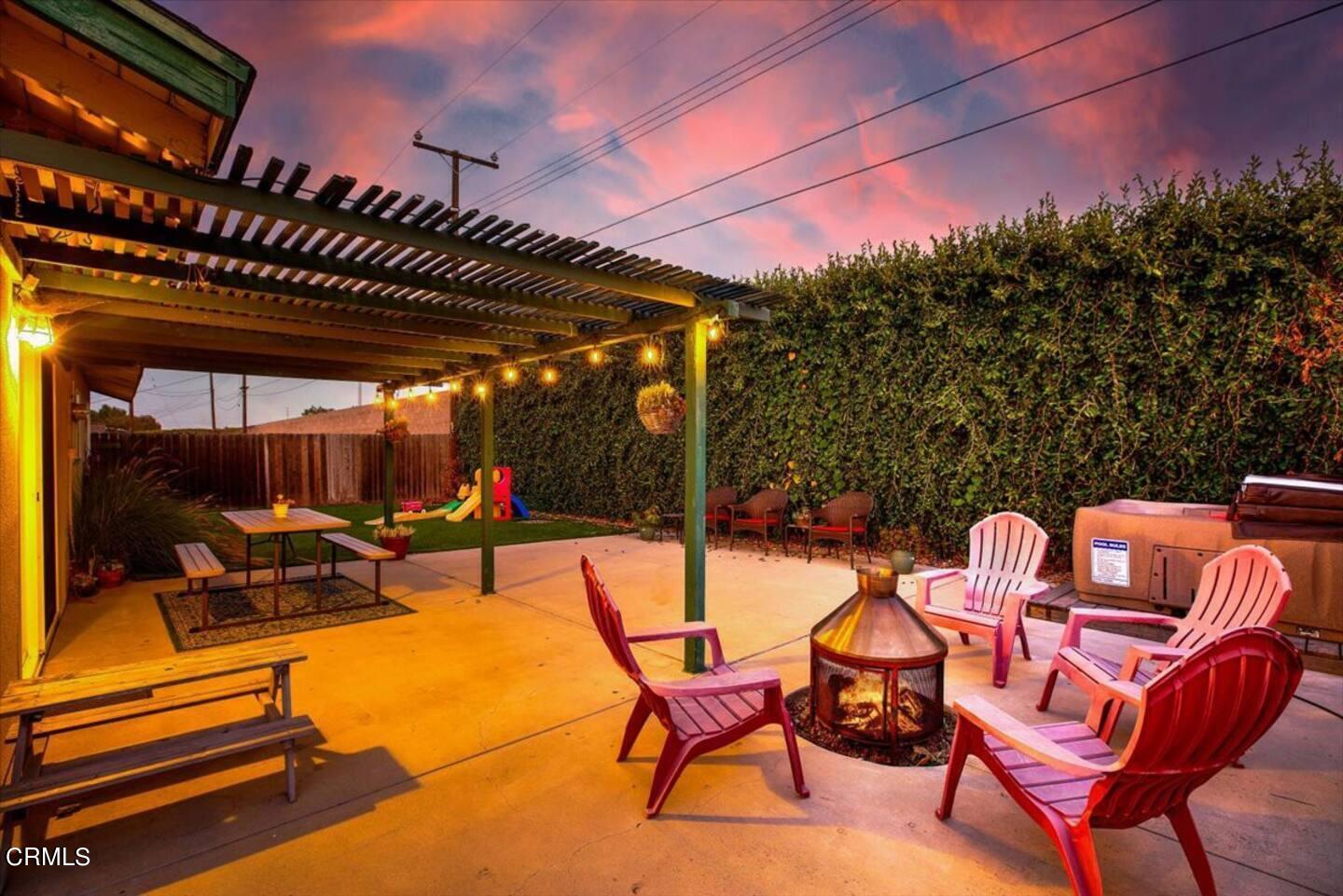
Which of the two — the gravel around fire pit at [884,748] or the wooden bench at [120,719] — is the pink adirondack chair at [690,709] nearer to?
the gravel around fire pit at [884,748]

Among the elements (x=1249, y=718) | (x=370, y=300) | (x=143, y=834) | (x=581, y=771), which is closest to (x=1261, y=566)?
(x=1249, y=718)

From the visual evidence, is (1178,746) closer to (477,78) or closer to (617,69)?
(617,69)

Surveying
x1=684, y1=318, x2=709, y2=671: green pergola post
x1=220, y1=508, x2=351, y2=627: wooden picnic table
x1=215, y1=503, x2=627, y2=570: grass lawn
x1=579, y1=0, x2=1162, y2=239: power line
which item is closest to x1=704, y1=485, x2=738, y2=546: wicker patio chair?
x1=215, y1=503, x2=627, y2=570: grass lawn

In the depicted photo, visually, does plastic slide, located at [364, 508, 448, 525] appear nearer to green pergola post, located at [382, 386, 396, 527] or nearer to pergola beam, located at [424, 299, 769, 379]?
green pergola post, located at [382, 386, 396, 527]

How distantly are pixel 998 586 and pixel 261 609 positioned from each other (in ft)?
20.2

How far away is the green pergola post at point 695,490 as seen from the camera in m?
3.99

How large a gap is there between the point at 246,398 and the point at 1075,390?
3358 centimetres

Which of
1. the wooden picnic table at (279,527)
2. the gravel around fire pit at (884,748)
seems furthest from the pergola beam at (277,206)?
the wooden picnic table at (279,527)

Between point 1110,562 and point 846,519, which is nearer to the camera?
point 1110,562

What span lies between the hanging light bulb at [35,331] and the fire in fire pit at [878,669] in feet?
15.5

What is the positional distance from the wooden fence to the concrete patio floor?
10705 millimetres

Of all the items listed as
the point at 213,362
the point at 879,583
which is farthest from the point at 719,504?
the point at 213,362

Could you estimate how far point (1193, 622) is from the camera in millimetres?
3195

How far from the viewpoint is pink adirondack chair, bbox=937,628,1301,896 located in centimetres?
165
